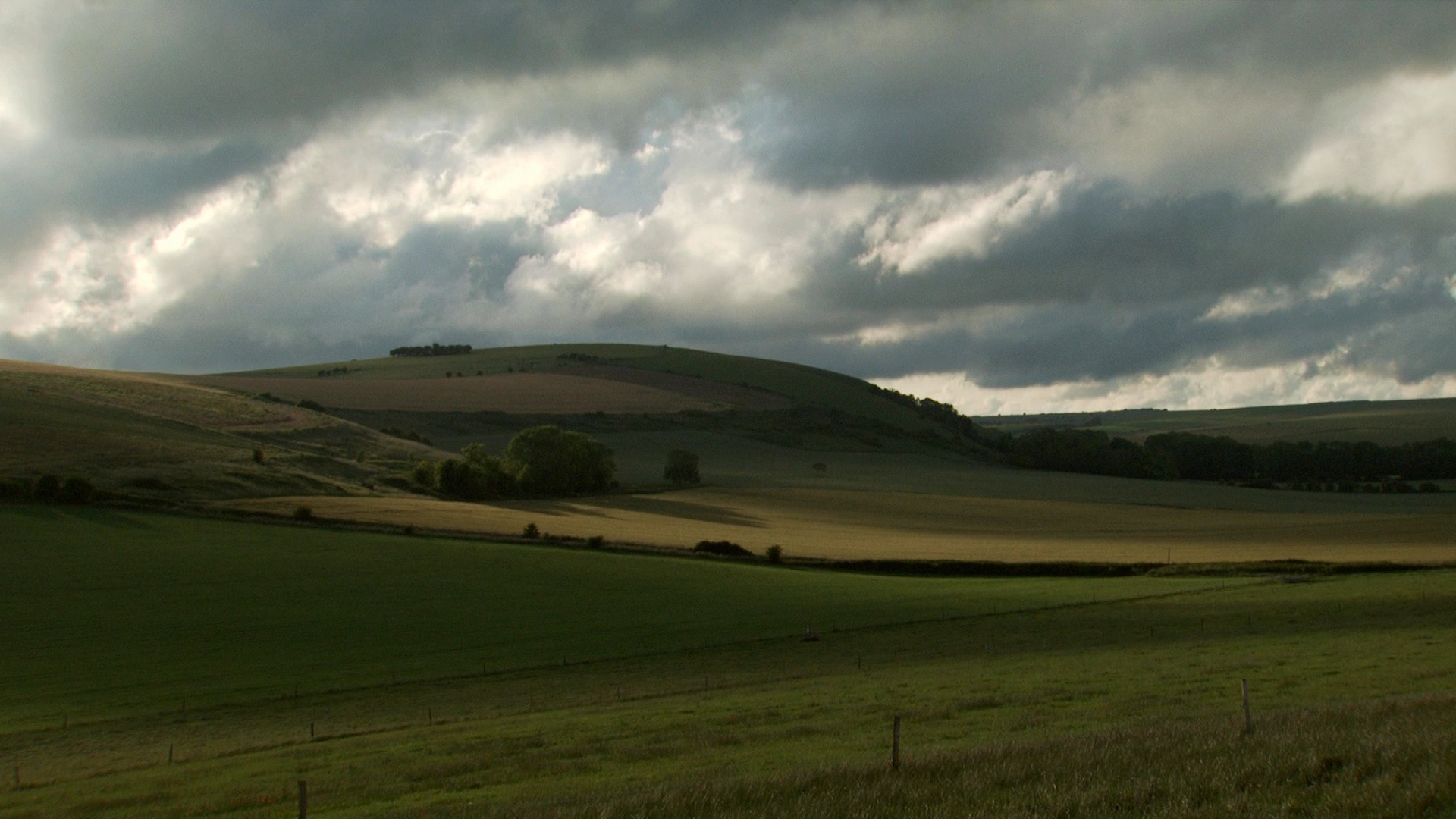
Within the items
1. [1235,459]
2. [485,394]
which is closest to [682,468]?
[485,394]

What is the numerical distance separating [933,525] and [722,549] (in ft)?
82.1

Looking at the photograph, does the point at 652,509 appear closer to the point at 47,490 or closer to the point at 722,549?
the point at 722,549

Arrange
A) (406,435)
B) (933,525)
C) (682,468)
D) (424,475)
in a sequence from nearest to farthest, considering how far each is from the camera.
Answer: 1. (933,525)
2. (424,475)
3. (682,468)
4. (406,435)

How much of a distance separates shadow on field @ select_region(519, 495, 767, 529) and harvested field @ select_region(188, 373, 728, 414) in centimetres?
5011

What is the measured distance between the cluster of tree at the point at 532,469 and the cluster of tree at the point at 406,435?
2239cm

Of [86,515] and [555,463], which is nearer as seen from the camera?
[86,515]

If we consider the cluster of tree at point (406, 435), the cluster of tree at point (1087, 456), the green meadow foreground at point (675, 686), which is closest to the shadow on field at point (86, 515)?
the green meadow foreground at point (675, 686)

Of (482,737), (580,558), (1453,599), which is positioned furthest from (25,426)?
(1453,599)

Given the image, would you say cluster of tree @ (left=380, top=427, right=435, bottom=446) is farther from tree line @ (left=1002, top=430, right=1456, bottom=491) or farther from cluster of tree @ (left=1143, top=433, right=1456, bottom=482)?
cluster of tree @ (left=1143, top=433, right=1456, bottom=482)

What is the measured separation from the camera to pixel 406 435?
382ft

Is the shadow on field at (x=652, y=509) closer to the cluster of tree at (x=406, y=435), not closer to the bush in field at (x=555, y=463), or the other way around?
the bush in field at (x=555, y=463)

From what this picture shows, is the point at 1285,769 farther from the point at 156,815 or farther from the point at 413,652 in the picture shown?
the point at 413,652

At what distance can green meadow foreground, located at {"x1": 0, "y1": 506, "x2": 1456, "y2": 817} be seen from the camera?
1065 cm

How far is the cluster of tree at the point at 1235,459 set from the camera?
11869 cm
